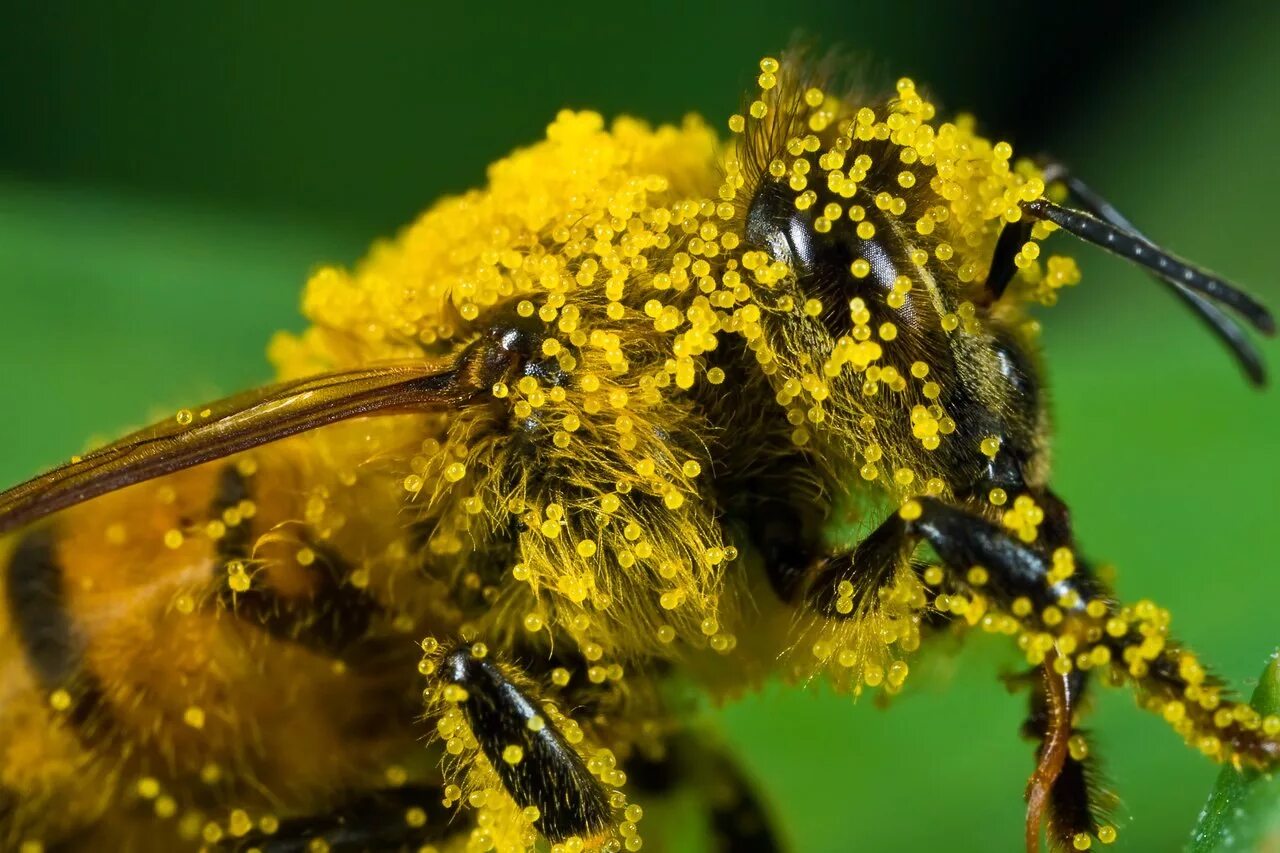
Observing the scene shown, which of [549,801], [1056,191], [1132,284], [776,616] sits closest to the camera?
[549,801]

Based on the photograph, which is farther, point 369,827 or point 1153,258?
point 369,827

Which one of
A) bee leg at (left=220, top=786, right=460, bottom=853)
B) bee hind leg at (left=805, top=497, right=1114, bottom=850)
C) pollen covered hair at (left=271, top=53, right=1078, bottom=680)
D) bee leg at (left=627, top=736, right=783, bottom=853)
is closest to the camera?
bee hind leg at (left=805, top=497, right=1114, bottom=850)

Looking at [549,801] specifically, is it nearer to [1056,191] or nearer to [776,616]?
[776,616]

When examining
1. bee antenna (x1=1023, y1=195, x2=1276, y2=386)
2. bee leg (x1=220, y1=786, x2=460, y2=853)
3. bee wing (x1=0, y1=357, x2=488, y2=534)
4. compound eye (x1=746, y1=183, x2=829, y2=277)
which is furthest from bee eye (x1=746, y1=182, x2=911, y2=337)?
bee leg (x1=220, y1=786, x2=460, y2=853)

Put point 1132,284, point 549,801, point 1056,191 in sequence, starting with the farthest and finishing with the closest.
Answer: point 1132,284, point 1056,191, point 549,801

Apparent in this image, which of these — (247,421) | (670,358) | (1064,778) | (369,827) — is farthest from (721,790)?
(247,421)

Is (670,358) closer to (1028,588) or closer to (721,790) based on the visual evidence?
(1028,588)

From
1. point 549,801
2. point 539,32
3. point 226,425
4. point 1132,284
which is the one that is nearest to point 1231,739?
point 549,801

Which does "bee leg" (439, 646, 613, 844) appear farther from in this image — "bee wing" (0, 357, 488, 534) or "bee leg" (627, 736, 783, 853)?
"bee leg" (627, 736, 783, 853)
